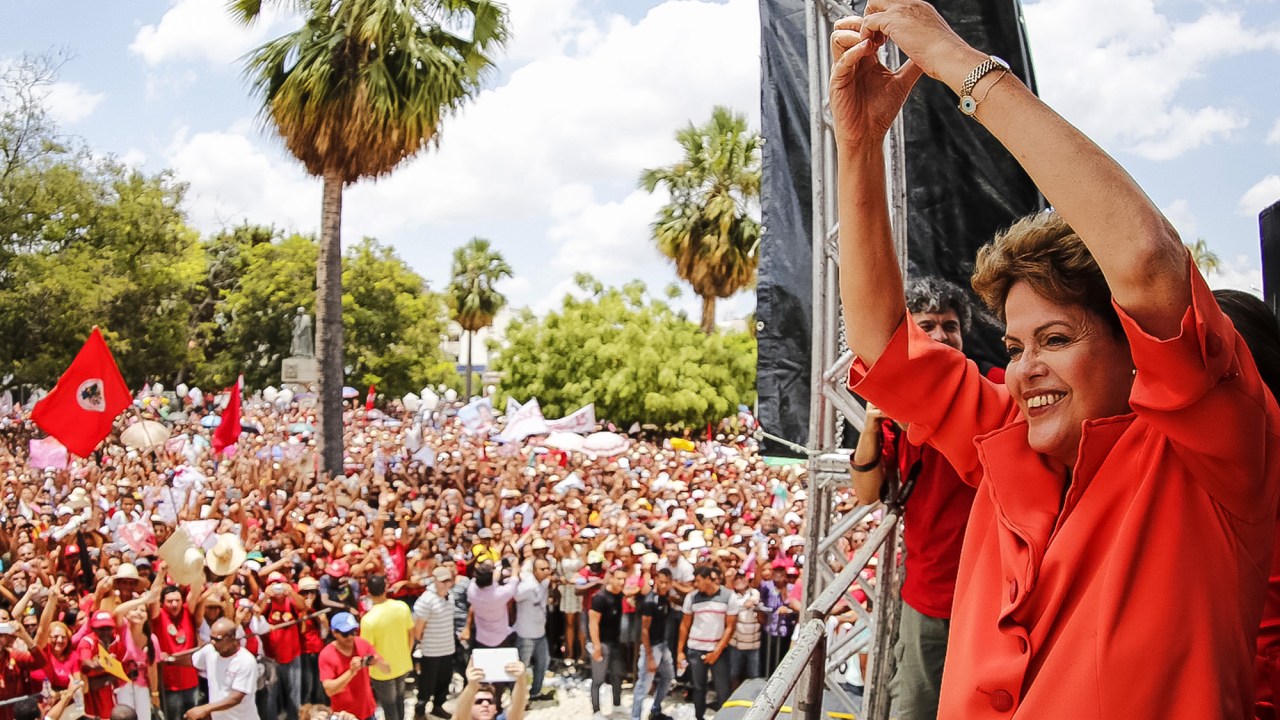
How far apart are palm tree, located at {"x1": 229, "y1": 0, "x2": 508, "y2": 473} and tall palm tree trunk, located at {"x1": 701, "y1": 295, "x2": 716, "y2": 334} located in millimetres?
15123

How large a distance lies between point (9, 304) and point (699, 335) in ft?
64.5

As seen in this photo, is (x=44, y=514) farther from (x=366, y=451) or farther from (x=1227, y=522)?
(x=1227, y=522)

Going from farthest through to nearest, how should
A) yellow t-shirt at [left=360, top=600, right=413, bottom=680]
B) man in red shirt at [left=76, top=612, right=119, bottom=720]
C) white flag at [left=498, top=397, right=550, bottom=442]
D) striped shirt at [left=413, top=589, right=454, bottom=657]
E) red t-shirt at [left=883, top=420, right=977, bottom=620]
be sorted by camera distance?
white flag at [left=498, top=397, right=550, bottom=442] < striped shirt at [left=413, top=589, right=454, bottom=657] < yellow t-shirt at [left=360, top=600, right=413, bottom=680] < man in red shirt at [left=76, top=612, right=119, bottom=720] < red t-shirt at [left=883, top=420, right=977, bottom=620]

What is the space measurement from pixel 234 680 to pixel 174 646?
40.0 inches

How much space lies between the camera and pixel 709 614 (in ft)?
28.3

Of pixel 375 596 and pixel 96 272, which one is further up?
pixel 96 272

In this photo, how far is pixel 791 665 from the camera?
170cm

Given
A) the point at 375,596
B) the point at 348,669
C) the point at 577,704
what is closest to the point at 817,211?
the point at 348,669

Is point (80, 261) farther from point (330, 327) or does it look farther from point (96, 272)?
point (330, 327)

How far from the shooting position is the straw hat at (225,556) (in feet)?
30.4

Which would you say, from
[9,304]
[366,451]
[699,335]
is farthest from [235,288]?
[366,451]

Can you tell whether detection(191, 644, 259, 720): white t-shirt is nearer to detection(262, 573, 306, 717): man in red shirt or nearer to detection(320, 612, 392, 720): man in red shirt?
detection(320, 612, 392, 720): man in red shirt

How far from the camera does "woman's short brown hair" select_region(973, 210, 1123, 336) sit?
1163mm

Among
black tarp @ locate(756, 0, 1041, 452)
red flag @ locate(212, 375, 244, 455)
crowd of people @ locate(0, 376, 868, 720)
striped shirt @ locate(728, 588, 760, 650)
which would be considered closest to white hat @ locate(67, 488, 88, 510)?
crowd of people @ locate(0, 376, 868, 720)
